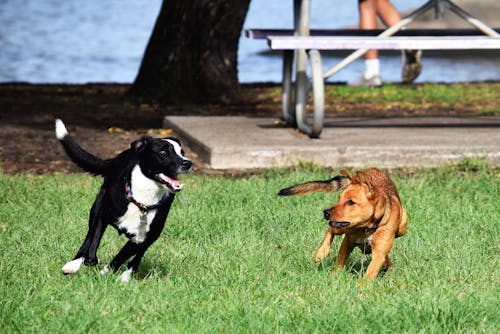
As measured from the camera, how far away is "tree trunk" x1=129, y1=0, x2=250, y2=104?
12352mm

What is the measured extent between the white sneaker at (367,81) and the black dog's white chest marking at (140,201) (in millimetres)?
8354

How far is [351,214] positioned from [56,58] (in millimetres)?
18445

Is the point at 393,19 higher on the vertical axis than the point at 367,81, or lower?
higher

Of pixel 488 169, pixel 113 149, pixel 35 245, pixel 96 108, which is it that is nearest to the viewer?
pixel 35 245

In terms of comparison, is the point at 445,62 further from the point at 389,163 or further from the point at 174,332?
the point at 174,332

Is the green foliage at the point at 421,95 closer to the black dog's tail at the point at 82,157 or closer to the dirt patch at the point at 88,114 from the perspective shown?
the dirt patch at the point at 88,114

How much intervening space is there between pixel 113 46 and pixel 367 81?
507 inches

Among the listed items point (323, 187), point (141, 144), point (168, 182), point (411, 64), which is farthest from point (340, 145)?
point (168, 182)

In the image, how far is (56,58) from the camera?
23.0m

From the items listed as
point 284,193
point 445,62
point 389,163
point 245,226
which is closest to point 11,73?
point 445,62

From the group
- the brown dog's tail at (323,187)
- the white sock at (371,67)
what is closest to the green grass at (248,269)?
the brown dog's tail at (323,187)

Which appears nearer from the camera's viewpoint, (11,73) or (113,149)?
(113,149)

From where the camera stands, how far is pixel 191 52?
12414mm

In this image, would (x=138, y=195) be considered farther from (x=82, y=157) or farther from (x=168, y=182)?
(x=82, y=157)
